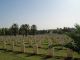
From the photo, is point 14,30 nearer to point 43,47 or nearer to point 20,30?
point 20,30

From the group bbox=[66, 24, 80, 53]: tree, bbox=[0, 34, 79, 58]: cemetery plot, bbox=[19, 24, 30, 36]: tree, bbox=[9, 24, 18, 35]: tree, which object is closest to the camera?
bbox=[66, 24, 80, 53]: tree

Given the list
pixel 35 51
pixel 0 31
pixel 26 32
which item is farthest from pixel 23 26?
pixel 35 51

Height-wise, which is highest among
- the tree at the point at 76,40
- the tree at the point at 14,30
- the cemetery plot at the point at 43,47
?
the tree at the point at 14,30

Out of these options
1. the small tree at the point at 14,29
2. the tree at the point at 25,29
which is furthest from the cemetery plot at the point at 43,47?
the small tree at the point at 14,29

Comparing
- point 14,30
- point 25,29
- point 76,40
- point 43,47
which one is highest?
point 25,29

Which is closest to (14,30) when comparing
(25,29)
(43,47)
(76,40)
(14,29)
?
(14,29)

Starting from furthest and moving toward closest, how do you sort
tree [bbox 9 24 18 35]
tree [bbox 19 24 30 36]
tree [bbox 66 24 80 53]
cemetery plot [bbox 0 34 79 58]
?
tree [bbox 9 24 18 35] → tree [bbox 19 24 30 36] → cemetery plot [bbox 0 34 79 58] → tree [bbox 66 24 80 53]

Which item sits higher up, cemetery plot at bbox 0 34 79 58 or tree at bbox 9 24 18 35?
tree at bbox 9 24 18 35

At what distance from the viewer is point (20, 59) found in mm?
15242

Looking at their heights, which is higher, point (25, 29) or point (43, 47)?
point (25, 29)

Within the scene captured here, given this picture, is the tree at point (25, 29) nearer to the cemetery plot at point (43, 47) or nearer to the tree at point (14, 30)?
the tree at point (14, 30)

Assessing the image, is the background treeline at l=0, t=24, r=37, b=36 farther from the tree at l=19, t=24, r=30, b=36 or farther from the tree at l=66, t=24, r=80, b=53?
the tree at l=66, t=24, r=80, b=53

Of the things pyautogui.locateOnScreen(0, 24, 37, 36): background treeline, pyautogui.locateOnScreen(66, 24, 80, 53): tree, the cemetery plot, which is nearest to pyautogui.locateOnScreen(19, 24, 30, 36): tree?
pyautogui.locateOnScreen(0, 24, 37, 36): background treeline

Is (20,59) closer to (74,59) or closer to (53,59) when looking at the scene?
(53,59)
